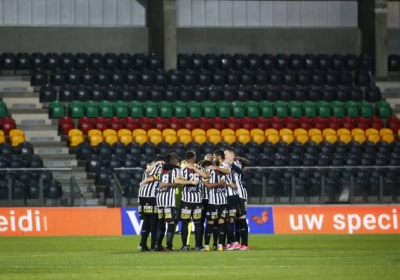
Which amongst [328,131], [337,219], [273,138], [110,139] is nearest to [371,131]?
[328,131]

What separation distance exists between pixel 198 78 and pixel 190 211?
21449 mm

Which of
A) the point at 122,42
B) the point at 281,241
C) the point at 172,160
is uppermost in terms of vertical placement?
the point at 122,42

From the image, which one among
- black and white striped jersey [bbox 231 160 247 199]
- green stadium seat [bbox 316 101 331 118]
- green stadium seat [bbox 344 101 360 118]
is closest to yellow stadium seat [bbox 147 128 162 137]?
green stadium seat [bbox 316 101 331 118]

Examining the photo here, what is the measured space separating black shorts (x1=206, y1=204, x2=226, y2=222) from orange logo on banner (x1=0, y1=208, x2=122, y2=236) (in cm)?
912

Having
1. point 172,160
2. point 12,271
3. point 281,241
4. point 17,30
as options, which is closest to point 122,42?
point 17,30

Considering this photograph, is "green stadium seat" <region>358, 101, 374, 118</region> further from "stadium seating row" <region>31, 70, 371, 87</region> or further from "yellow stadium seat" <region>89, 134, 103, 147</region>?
"yellow stadium seat" <region>89, 134, 103, 147</region>

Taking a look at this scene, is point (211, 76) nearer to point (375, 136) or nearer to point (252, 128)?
point (252, 128)

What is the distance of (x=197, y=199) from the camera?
2341 cm

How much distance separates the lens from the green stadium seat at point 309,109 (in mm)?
43281

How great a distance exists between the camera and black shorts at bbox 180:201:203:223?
23.3 m

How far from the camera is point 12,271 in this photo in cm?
1789

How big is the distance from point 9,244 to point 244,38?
22918 mm

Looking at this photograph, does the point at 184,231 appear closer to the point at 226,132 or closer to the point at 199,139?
the point at 199,139

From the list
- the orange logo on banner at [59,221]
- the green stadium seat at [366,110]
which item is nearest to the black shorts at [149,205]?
the orange logo on banner at [59,221]
